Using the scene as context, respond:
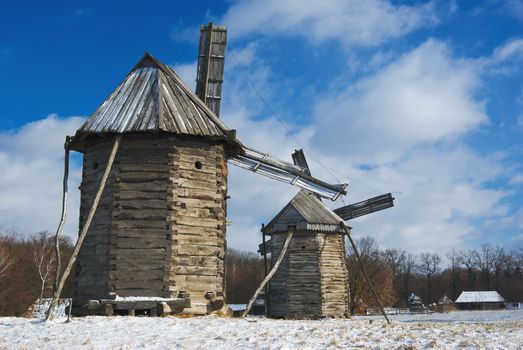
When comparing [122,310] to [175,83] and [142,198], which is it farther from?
[175,83]

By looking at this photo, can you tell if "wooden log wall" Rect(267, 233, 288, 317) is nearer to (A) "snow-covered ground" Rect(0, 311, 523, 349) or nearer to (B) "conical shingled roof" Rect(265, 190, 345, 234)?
(B) "conical shingled roof" Rect(265, 190, 345, 234)

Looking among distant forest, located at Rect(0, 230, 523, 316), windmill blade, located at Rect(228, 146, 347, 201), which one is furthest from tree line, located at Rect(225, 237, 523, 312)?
windmill blade, located at Rect(228, 146, 347, 201)

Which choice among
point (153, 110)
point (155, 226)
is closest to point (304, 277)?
point (155, 226)

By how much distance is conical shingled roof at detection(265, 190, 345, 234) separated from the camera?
26438 millimetres

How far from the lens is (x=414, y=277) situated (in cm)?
10012

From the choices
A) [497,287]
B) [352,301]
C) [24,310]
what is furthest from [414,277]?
[24,310]

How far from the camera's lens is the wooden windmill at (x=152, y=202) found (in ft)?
48.3

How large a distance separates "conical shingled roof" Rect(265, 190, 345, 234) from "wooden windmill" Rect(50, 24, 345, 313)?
392 inches

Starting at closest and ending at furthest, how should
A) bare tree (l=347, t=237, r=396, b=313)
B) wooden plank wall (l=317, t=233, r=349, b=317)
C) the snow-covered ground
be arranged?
the snow-covered ground, wooden plank wall (l=317, t=233, r=349, b=317), bare tree (l=347, t=237, r=396, b=313)

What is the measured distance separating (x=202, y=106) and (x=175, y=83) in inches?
52.0

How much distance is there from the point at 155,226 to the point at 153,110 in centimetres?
356

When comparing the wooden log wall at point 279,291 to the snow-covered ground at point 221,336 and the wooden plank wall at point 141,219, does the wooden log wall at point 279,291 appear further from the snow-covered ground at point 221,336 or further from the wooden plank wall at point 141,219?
the snow-covered ground at point 221,336

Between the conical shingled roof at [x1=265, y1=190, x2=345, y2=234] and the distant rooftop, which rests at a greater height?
the conical shingled roof at [x1=265, y1=190, x2=345, y2=234]

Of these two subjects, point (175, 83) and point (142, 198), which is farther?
point (175, 83)
